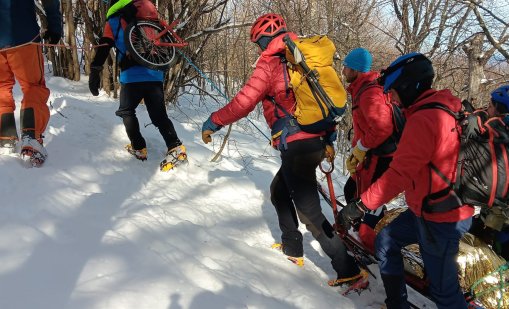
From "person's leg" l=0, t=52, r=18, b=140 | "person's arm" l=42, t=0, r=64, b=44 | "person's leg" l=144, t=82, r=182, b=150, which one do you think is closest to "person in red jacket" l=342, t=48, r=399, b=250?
"person's leg" l=144, t=82, r=182, b=150

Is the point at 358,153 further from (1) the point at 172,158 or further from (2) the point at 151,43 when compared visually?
(2) the point at 151,43

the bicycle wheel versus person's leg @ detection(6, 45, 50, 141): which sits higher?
the bicycle wheel

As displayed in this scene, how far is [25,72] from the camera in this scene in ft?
11.7

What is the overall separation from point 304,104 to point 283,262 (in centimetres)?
147

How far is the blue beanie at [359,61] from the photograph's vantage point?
12.1 ft

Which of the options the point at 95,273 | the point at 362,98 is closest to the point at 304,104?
the point at 362,98

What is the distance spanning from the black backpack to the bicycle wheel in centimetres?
296

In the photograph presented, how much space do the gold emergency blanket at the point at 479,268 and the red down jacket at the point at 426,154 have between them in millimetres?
824

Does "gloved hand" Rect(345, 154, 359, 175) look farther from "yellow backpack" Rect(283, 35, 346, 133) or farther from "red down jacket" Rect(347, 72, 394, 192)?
"yellow backpack" Rect(283, 35, 346, 133)

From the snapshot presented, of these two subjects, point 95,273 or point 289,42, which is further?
point 289,42

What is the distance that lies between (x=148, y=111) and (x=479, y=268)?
3.59 metres

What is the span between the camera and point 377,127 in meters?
3.42

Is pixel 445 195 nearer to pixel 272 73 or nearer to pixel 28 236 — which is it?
pixel 272 73

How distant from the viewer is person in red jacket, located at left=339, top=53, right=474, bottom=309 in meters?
2.28
